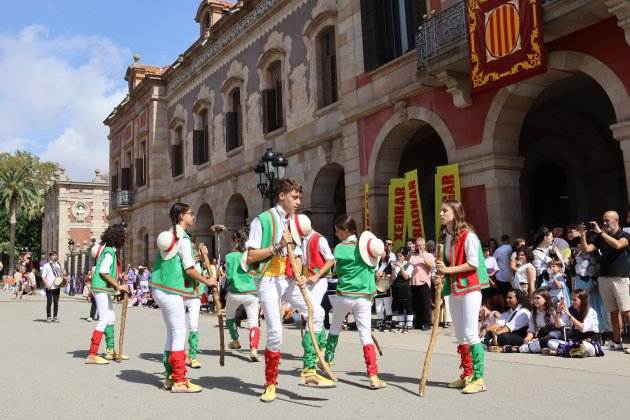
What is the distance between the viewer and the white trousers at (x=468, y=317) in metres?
5.50

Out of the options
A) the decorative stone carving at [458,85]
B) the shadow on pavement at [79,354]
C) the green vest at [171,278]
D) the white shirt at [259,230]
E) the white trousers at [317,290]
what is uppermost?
the decorative stone carving at [458,85]

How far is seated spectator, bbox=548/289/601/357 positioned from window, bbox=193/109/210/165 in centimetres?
2013

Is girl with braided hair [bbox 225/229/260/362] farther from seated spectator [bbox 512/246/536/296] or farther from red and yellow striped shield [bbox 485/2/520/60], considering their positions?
red and yellow striped shield [bbox 485/2/520/60]

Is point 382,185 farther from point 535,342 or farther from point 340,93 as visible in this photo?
point 535,342

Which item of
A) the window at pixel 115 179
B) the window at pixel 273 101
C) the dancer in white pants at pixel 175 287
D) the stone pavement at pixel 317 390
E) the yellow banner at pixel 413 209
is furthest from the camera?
the window at pixel 115 179

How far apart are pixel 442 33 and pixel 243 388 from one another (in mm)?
9351

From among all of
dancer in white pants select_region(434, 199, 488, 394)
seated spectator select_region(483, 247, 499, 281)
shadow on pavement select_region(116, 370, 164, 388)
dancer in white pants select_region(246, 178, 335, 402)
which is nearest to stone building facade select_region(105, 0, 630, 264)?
seated spectator select_region(483, 247, 499, 281)

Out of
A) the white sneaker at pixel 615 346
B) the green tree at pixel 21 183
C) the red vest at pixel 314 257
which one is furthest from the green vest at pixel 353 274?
the green tree at pixel 21 183

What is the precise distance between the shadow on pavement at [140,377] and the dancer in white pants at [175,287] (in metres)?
0.41

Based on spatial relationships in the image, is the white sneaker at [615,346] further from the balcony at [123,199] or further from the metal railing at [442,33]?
the balcony at [123,199]

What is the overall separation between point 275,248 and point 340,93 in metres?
12.6

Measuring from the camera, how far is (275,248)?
5.39m

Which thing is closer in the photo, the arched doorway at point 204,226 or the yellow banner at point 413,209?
the yellow banner at point 413,209

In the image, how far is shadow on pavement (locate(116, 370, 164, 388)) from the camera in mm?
6297
